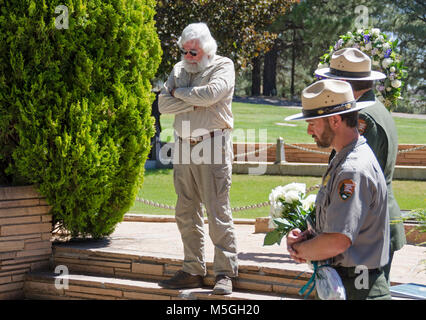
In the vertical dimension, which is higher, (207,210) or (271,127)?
(207,210)

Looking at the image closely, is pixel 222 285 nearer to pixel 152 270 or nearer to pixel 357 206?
pixel 152 270

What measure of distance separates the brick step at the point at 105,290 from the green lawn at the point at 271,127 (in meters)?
14.6

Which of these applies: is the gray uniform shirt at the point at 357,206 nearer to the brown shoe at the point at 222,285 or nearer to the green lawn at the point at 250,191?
the brown shoe at the point at 222,285

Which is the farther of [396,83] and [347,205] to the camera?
[396,83]

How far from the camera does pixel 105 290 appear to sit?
20.9 ft

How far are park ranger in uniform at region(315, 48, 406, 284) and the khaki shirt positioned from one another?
1.53m

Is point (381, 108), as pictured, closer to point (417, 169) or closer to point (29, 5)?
point (29, 5)

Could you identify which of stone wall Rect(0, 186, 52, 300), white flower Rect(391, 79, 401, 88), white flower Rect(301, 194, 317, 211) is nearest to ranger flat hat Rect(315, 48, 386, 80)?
white flower Rect(301, 194, 317, 211)

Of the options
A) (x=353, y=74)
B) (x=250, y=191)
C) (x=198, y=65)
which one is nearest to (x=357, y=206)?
(x=353, y=74)

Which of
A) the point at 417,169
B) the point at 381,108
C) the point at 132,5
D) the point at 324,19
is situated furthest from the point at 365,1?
the point at 381,108

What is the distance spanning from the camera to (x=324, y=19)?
31266mm

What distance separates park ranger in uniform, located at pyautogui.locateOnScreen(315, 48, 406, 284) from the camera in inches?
164

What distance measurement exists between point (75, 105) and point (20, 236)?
140cm
